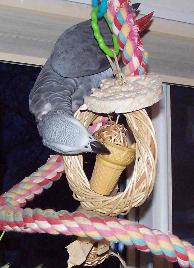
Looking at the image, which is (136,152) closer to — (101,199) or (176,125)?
(101,199)

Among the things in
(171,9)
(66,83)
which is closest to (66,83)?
(66,83)

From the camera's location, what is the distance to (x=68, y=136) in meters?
0.66

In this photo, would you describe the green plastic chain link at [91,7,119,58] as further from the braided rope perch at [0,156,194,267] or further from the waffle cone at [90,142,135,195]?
the braided rope perch at [0,156,194,267]

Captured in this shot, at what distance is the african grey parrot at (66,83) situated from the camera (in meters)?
0.67

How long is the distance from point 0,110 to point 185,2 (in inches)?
29.5

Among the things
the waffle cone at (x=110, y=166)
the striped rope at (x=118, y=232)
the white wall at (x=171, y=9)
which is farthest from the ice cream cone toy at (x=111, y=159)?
the white wall at (x=171, y=9)

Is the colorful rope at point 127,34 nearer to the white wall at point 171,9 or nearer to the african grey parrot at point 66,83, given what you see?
the african grey parrot at point 66,83

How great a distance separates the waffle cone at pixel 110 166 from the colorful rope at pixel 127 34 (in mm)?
119

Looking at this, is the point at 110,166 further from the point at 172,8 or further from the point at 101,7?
the point at 172,8

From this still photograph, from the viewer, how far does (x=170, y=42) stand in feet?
3.59

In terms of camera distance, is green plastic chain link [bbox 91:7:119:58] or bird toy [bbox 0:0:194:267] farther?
green plastic chain link [bbox 91:7:119:58]

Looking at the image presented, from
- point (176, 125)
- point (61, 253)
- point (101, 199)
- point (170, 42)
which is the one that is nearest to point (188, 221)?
point (176, 125)

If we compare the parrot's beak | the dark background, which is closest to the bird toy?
the parrot's beak

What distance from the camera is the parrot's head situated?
643 mm
